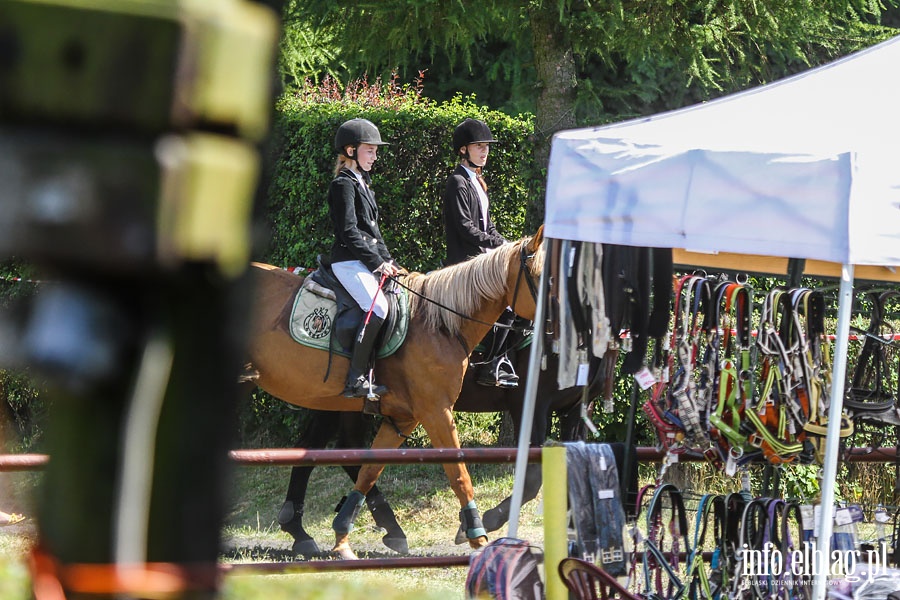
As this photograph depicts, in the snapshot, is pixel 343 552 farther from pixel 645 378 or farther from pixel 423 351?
pixel 645 378

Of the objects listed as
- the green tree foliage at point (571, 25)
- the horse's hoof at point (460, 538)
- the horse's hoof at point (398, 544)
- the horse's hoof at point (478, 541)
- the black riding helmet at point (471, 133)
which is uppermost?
the green tree foliage at point (571, 25)

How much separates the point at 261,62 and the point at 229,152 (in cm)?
6

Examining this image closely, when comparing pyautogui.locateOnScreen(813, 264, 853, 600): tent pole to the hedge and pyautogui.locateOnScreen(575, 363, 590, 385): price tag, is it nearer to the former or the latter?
pyautogui.locateOnScreen(575, 363, 590, 385): price tag

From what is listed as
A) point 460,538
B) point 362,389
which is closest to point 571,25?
point 362,389

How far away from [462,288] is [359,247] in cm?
71

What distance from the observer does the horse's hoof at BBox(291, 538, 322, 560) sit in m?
6.93

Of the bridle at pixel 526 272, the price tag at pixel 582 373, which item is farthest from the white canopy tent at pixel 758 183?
the bridle at pixel 526 272

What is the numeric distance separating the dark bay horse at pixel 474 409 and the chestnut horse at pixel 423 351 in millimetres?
368

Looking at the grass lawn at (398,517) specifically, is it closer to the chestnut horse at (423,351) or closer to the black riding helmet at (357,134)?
the chestnut horse at (423,351)

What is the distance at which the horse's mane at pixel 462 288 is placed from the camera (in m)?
6.80

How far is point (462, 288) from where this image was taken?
684cm

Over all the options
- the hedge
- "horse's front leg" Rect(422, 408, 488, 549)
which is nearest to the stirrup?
"horse's front leg" Rect(422, 408, 488, 549)

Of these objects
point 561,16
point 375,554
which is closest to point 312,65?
point 561,16

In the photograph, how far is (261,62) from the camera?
0.71 m
